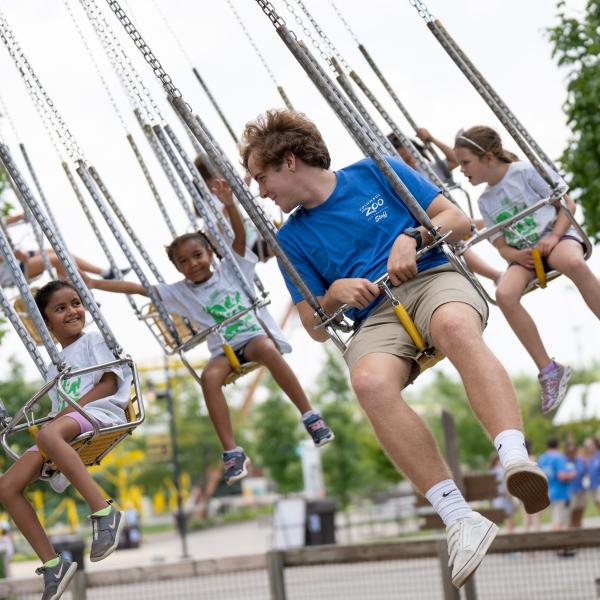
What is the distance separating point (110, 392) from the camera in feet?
16.9

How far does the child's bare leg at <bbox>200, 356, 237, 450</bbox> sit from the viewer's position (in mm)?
6184

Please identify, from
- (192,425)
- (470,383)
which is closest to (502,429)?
(470,383)

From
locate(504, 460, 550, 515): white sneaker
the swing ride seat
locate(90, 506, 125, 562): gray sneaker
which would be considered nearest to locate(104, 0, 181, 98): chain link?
the swing ride seat

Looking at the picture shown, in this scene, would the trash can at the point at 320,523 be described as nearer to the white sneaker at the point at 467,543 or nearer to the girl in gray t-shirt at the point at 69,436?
the girl in gray t-shirt at the point at 69,436

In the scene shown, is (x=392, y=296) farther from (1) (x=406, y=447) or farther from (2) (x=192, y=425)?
(2) (x=192, y=425)

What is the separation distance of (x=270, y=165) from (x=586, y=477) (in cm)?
1175

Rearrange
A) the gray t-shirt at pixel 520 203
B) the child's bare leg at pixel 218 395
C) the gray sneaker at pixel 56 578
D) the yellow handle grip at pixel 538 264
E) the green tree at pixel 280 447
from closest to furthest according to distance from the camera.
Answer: the gray sneaker at pixel 56 578 → the yellow handle grip at pixel 538 264 → the gray t-shirt at pixel 520 203 → the child's bare leg at pixel 218 395 → the green tree at pixel 280 447

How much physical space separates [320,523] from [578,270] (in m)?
14.0

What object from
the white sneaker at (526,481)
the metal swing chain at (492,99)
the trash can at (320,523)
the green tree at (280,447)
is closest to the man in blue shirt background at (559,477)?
the trash can at (320,523)

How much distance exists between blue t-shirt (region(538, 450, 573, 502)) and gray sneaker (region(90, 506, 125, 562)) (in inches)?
365

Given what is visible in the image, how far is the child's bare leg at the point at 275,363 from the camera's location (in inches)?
244

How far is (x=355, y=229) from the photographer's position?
431 cm

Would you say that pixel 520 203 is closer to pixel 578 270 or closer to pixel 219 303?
pixel 578 270

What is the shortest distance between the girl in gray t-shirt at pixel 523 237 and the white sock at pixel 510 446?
2.17 meters
